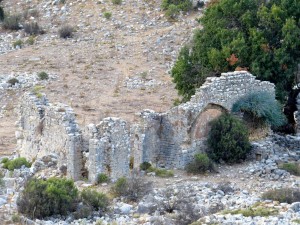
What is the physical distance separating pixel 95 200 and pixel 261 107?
286 inches

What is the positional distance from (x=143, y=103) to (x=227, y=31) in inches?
264

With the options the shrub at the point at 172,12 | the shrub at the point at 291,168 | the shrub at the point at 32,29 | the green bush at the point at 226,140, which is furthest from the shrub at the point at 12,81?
the shrub at the point at 291,168

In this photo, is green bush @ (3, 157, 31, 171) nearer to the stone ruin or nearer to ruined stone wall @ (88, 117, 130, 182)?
the stone ruin

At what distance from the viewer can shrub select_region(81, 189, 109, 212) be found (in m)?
19.1

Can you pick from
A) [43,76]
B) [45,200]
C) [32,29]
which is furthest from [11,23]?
[45,200]

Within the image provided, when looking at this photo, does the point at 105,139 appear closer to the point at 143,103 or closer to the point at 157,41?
the point at 143,103

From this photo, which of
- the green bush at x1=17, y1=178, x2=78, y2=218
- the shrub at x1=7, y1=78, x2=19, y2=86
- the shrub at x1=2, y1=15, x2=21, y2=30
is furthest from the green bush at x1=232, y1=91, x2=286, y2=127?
the shrub at x1=2, y1=15, x2=21, y2=30

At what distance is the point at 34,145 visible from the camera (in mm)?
23641

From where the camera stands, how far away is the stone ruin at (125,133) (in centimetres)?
2164

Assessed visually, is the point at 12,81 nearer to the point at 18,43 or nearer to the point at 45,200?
the point at 18,43

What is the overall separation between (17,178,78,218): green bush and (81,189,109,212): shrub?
0.22m

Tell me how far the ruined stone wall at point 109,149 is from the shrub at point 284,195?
3490 millimetres

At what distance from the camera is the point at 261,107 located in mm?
24906

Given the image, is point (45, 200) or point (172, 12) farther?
point (172, 12)
